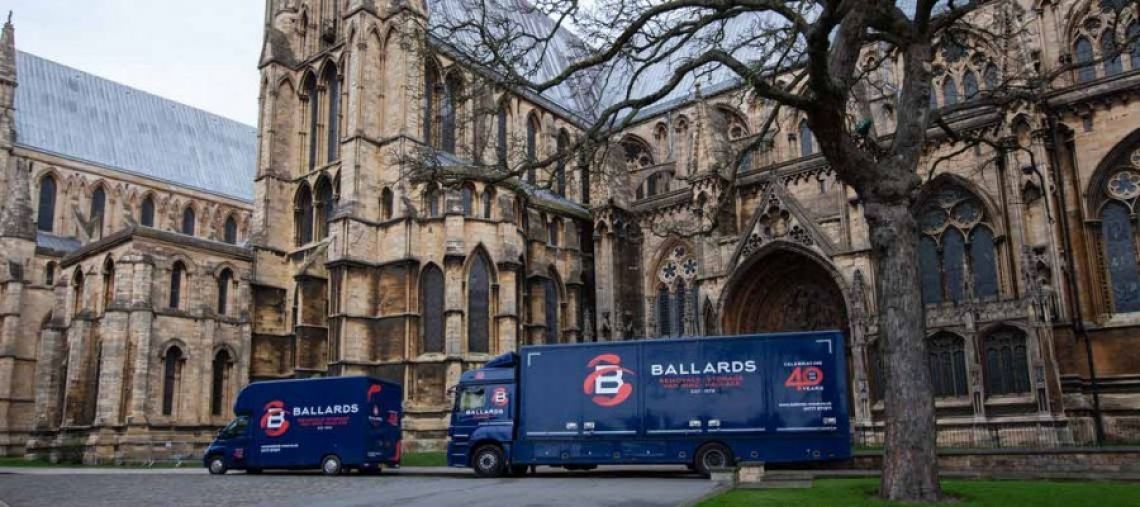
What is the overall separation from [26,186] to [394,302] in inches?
817

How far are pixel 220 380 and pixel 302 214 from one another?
7304 millimetres

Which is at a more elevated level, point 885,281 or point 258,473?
point 885,281

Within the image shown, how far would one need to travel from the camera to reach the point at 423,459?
25.9m

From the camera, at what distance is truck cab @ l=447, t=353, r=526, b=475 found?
19.4 metres

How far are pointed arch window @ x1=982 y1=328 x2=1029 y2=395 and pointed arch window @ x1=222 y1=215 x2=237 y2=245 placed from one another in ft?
133

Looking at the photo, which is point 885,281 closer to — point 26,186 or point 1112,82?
point 1112,82

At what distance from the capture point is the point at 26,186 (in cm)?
3844

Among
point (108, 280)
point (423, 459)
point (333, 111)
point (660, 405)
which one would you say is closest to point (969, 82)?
point (660, 405)

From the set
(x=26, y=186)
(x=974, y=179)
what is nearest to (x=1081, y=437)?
(x=974, y=179)

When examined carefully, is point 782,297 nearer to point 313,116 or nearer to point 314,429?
point 314,429

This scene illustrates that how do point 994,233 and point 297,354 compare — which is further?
point 297,354

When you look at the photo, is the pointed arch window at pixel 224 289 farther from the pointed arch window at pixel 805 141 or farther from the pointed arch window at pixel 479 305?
the pointed arch window at pixel 805 141

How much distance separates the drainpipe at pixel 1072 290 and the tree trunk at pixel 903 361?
13.4 meters

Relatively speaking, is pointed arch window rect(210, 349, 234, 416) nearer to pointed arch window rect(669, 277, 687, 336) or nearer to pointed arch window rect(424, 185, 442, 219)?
pointed arch window rect(424, 185, 442, 219)
